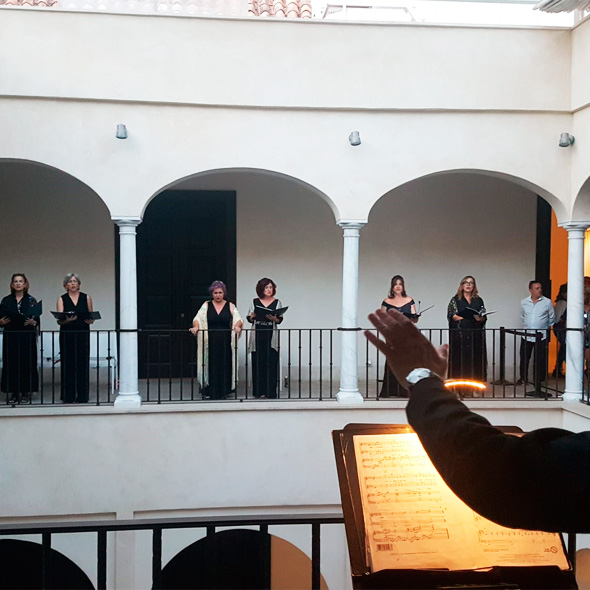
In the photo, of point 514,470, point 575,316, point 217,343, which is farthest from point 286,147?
point 514,470

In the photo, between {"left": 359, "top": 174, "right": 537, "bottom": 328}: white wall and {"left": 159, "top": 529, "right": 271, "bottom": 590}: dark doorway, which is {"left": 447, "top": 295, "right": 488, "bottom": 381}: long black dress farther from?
{"left": 159, "top": 529, "right": 271, "bottom": 590}: dark doorway

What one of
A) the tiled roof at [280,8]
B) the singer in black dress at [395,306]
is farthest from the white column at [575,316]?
the tiled roof at [280,8]

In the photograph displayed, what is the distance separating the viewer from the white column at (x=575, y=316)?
28.9 feet

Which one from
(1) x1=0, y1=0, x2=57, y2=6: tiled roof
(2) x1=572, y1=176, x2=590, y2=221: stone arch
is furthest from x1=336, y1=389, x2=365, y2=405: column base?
(1) x1=0, y1=0, x2=57, y2=6: tiled roof

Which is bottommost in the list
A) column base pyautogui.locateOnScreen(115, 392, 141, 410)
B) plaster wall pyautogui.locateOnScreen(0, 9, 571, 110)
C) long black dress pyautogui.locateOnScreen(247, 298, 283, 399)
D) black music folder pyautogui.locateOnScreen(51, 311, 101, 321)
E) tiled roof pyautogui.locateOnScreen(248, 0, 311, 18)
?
column base pyautogui.locateOnScreen(115, 392, 141, 410)

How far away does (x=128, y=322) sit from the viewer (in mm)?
8547

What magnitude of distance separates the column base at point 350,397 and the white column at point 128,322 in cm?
250

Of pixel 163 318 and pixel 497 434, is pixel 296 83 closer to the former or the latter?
pixel 163 318

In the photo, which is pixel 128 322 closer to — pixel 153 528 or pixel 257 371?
pixel 257 371

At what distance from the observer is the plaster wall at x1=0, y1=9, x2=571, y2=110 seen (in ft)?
27.1

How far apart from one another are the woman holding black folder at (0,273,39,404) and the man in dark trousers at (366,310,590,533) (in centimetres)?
768

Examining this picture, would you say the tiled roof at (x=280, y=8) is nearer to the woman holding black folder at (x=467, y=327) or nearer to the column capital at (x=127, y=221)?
the column capital at (x=127, y=221)

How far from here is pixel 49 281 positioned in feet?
34.8

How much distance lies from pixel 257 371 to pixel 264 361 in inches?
6.4
